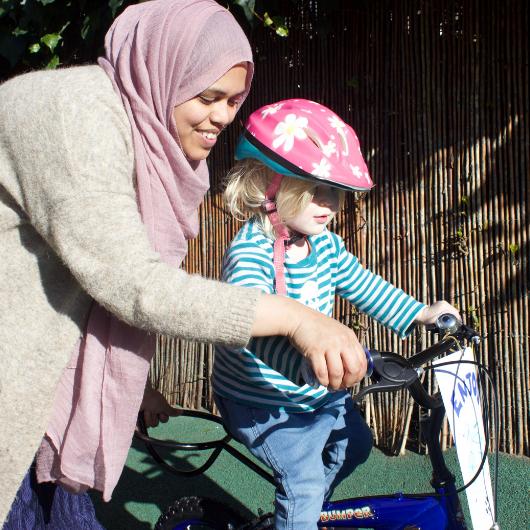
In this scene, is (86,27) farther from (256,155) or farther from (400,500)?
(400,500)

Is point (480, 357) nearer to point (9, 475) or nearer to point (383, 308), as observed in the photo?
point (383, 308)

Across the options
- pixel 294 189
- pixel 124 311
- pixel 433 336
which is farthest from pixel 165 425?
pixel 124 311

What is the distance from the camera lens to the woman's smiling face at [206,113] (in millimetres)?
1419

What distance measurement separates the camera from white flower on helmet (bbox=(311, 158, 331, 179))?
197cm

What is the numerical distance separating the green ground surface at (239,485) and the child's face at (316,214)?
1.85 m

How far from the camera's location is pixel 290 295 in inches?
84.2

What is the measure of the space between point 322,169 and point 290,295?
434 millimetres

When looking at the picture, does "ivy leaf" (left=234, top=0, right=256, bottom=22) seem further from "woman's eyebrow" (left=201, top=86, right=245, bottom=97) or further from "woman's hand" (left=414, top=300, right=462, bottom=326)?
"woman's eyebrow" (left=201, top=86, right=245, bottom=97)

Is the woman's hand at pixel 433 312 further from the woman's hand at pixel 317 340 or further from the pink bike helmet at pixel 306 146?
the woman's hand at pixel 317 340

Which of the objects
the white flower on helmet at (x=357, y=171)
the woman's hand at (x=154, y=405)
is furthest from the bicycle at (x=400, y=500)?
the white flower on helmet at (x=357, y=171)

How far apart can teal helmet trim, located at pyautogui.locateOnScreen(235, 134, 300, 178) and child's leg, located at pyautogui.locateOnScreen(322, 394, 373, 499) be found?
92 cm

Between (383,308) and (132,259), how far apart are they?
1277 mm

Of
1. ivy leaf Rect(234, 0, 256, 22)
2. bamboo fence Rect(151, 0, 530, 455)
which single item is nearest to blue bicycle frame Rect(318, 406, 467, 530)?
bamboo fence Rect(151, 0, 530, 455)

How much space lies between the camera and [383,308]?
226cm
